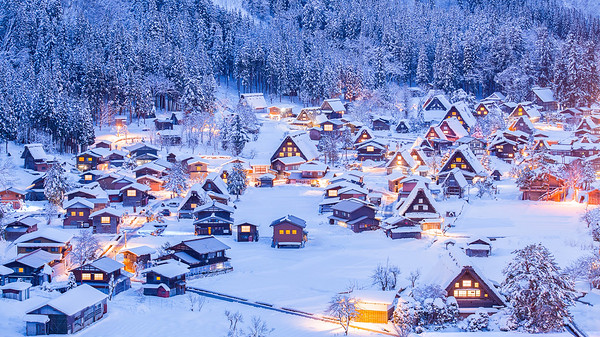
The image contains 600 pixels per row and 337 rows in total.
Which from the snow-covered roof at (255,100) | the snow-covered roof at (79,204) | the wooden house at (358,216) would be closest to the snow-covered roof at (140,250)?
the snow-covered roof at (79,204)

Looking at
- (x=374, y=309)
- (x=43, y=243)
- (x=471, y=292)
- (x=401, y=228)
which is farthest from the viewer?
(x=401, y=228)

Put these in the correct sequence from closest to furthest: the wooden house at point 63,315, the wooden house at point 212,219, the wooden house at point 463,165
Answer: the wooden house at point 63,315, the wooden house at point 212,219, the wooden house at point 463,165

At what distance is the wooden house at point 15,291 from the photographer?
3369 cm

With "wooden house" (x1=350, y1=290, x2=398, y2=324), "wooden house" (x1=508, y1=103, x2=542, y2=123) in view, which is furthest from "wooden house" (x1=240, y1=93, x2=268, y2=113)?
"wooden house" (x1=350, y1=290, x2=398, y2=324)

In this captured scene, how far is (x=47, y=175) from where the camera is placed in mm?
52594

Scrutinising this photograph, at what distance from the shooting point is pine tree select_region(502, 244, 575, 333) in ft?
91.7

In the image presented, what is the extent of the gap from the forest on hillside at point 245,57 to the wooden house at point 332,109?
17.5 feet

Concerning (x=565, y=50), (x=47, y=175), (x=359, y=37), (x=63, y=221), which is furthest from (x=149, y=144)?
(x=565, y=50)

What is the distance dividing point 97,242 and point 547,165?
3415 centimetres

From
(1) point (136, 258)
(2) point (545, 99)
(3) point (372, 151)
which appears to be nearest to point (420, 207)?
(1) point (136, 258)

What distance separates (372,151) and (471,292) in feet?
122

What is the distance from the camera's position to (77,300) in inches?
1201

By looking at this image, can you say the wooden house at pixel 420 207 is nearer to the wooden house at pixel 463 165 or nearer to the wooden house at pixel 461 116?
the wooden house at pixel 463 165

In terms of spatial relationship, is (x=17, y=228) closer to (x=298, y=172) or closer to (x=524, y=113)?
(x=298, y=172)
